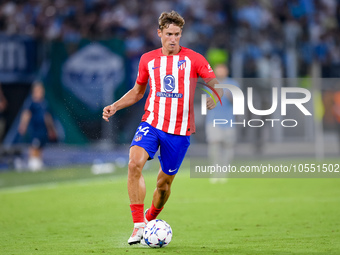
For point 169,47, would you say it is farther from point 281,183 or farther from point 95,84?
point 95,84

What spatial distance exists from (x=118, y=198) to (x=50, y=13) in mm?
11750

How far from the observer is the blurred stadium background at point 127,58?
16.6 meters

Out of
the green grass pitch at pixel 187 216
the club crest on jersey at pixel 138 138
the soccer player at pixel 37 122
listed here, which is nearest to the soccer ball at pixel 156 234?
the green grass pitch at pixel 187 216

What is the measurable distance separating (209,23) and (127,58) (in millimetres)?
6439

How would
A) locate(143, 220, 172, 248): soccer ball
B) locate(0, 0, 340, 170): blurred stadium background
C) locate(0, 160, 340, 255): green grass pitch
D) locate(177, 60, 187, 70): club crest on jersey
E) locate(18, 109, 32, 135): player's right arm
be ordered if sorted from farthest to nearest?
Answer: 1. locate(0, 0, 340, 170): blurred stadium background
2. locate(18, 109, 32, 135): player's right arm
3. locate(177, 60, 187, 70): club crest on jersey
4. locate(0, 160, 340, 255): green grass pitch
5. locate(143, 220, 172, 248): soccer ball

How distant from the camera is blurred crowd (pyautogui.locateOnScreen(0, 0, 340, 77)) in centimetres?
2112

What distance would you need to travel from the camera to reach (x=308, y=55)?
2159 cm

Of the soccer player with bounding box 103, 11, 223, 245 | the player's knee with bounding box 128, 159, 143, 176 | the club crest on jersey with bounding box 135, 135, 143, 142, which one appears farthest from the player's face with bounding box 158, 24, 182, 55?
the player's knee with bounding box 128, 159, 143, 176

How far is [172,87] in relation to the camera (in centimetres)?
646

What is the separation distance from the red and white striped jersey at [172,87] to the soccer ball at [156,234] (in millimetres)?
955

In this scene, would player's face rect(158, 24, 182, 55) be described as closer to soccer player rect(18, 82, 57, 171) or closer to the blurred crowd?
soccer player rect(18, 82, 57, 171)

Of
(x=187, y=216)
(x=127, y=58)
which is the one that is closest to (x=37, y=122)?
(x=127, y=58)

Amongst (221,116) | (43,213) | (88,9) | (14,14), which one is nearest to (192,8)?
(88,9)

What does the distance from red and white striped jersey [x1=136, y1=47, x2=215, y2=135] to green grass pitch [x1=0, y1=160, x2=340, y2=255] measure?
47.1 inches
